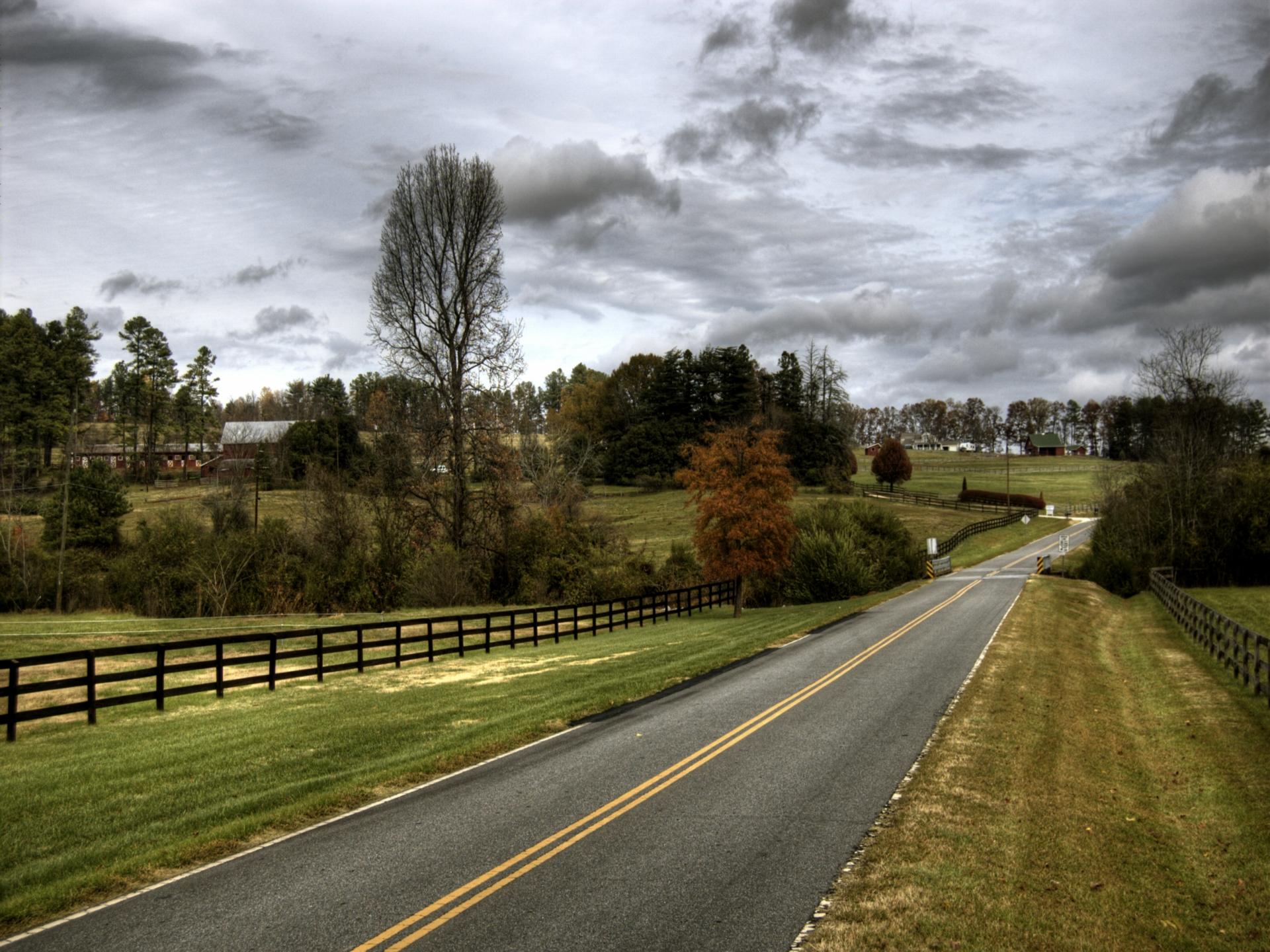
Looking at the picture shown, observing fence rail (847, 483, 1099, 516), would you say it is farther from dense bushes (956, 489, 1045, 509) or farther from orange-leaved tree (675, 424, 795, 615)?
orange-leaved tree (675, 424, 795, 615)

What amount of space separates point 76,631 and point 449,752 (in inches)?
1048

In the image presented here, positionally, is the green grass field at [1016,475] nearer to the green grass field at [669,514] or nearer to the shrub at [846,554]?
the green grass field at [669,514]

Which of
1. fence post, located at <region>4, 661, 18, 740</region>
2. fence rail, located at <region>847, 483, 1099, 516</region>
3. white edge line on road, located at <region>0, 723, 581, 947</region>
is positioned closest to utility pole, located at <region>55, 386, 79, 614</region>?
fence post, located at <region>4, 661, 18, 740</region>

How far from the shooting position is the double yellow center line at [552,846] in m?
6.82

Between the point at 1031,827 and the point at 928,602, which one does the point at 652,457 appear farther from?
the point at 1031,827

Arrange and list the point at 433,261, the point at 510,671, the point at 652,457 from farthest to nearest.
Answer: the point at 652,457
the point at 433,261
the point at 510,671

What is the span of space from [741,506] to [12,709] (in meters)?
28.1

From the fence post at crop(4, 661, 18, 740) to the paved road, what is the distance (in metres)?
7.17

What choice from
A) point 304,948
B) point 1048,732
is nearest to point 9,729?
point 304,948

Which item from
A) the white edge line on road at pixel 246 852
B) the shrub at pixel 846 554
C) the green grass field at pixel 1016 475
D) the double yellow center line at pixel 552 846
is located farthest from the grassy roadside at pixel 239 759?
the green grass field at pixel 1016 475

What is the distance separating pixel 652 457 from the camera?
102 meters

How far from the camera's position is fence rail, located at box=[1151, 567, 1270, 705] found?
1786 centimetres

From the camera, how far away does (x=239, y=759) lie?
1184 cm

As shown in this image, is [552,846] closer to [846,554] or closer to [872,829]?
[872,829]
